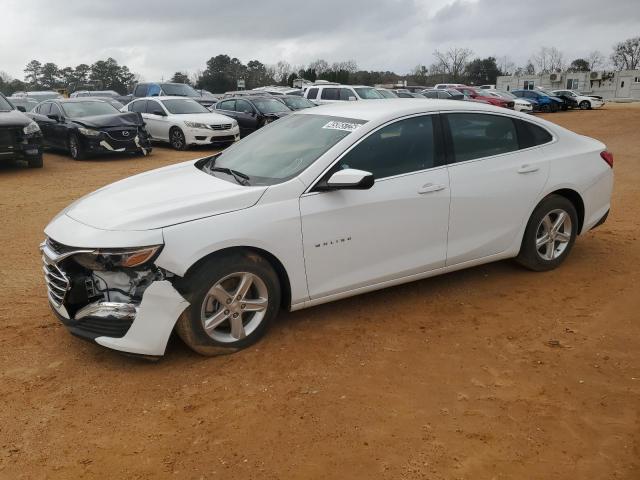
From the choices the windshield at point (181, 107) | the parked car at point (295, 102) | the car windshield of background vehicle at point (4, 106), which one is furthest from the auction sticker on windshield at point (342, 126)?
the parked car at point (295, 102)

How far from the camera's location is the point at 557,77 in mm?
65188

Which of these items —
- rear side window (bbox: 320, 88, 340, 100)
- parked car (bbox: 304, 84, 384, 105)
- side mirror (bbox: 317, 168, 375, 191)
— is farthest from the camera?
rear side window (bbox: 320, 88, 340, 100)

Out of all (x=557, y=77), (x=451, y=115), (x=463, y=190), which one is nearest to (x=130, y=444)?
(x=463, y=190)

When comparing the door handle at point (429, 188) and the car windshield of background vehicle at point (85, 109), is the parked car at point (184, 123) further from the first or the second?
the door handle at point (429, 188)

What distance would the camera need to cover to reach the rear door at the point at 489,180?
462 cm

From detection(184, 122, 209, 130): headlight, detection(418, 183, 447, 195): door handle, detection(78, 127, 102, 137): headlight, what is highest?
detection(78, 127, 102, 137): headlight

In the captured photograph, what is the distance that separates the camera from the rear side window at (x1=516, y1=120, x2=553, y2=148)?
5074mm

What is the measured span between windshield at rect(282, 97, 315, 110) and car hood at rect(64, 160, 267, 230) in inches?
632

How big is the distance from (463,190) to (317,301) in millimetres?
1511

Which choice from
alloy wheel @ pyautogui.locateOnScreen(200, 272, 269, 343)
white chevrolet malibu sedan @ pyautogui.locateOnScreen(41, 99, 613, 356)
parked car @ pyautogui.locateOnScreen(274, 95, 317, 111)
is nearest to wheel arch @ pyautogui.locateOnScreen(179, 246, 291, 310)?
white chevrolet malibu sedan @ pyautogui.locateOnScreen(41, 99, 613, 356)

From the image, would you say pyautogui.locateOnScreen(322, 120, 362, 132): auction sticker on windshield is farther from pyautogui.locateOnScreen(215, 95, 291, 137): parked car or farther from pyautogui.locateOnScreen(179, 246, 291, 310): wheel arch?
pyautogui.locateOnScreen(215, 95, 291, 137): parked car

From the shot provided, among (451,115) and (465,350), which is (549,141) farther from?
(465,350)

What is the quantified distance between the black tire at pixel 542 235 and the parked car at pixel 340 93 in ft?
52.2

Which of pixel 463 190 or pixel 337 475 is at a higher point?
pixel 463 190
